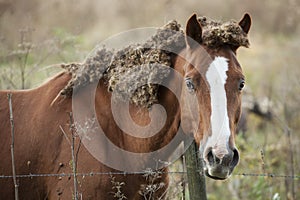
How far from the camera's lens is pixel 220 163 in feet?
11.3

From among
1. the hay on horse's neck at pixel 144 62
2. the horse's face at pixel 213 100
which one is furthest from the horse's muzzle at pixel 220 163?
the hay on horse's neck at pixel 144 62

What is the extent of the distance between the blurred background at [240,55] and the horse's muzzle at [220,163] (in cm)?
89

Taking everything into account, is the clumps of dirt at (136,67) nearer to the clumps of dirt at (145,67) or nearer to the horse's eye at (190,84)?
the clumps of dirt at (145,67)

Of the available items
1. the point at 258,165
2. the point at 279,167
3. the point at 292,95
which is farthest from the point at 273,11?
the point at 258,165

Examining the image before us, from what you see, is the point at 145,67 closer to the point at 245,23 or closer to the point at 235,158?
the point at 245,23

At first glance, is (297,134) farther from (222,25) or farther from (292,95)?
(222,25)

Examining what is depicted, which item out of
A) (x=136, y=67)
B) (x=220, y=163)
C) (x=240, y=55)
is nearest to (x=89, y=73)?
(x=136, y=67)

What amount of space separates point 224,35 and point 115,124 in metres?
1.10

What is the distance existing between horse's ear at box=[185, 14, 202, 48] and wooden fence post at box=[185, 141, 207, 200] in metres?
0.90

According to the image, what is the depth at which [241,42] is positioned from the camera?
4.00 metres

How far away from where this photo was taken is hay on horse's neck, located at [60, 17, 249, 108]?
13.1ft

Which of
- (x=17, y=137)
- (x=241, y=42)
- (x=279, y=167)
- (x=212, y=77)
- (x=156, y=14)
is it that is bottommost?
(x=279, y=167)

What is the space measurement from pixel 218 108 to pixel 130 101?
2.69 feet

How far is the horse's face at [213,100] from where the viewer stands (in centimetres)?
351
